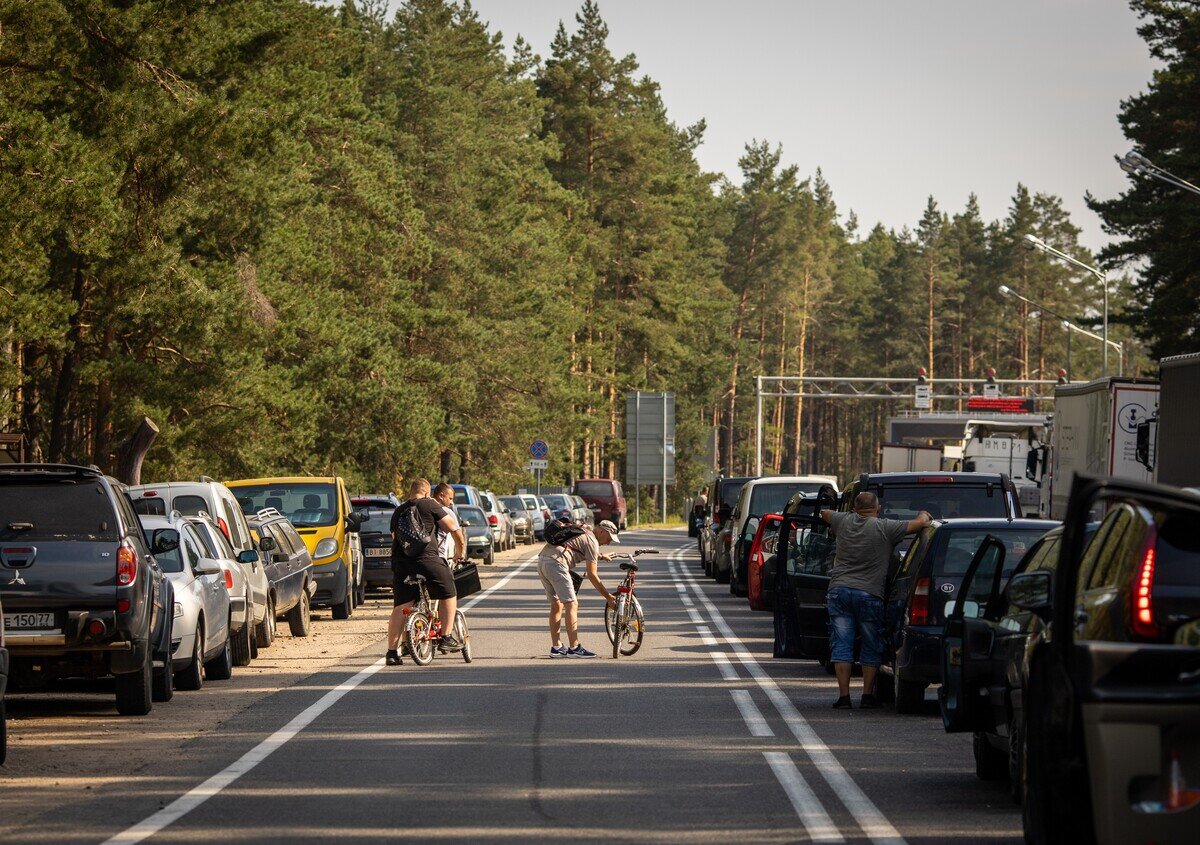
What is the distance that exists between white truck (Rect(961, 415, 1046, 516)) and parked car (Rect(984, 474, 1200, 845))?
37.4 metres

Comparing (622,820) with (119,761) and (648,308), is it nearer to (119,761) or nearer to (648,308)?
(119,761)

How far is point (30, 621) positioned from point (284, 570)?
8.91 m

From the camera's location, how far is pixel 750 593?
83.6 feet

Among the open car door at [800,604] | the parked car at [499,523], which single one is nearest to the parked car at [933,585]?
the open car door at [800,604]

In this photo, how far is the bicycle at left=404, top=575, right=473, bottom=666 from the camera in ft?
64.2

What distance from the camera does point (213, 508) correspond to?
66.7ft

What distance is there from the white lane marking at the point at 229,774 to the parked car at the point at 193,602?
4.13ft

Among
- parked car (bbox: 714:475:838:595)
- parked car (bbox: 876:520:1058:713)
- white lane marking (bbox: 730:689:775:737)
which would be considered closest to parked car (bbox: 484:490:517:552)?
parked car (bbox: 714:475:838:595)

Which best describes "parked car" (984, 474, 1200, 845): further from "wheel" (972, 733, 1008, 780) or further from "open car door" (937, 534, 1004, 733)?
"wheel" (972, 733, 1008, 780)

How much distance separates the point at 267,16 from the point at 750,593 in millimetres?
19578

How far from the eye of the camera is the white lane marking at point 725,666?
1798 cm

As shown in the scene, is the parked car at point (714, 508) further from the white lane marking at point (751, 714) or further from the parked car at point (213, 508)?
the white lane marking at point (751, 714)

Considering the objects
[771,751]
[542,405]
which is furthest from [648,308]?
[771,751]

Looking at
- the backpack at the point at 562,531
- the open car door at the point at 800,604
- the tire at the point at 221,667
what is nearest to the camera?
the open car door at the point at 800,604
